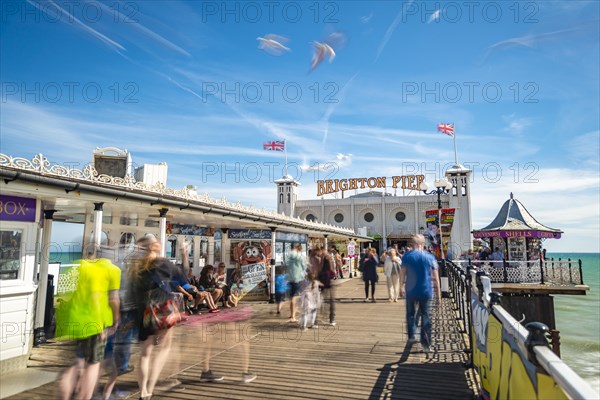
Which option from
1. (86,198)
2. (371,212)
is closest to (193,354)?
(86,198)

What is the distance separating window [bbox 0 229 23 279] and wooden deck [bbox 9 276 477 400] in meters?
1.44

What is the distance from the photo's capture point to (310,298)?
8.31 metres

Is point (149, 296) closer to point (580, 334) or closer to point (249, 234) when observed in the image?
point (249, 234)

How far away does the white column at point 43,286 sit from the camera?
6699 mm

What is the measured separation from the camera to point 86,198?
6512 millimetres

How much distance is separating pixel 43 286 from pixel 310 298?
518cm

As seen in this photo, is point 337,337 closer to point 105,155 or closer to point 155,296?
point 155,296

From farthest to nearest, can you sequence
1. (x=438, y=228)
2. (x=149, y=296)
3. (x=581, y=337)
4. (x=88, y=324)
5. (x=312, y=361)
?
1. (x=581, y=337)
2. (x=438, y=228)
3. (x=312, y=361)
4. (x=149, y=296)
5. (x=88, y=324)

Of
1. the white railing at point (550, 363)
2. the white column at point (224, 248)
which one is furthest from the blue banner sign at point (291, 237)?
the white railing at point (550, 363)

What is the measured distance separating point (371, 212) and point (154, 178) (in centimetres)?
3705

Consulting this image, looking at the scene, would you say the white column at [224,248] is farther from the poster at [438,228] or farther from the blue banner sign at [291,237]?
the poster at [438,228]

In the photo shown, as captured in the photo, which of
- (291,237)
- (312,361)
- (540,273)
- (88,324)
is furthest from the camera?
(540,273)

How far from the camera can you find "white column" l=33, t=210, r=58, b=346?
6699 mm

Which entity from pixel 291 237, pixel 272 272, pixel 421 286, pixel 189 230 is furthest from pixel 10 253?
pixel 291 237
